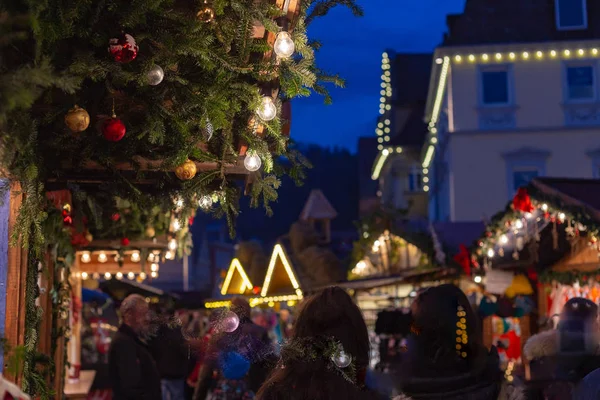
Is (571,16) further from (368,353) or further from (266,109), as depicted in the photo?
(368,353)

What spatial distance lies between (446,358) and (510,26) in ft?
80.2

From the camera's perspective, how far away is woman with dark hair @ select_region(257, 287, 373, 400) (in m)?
3.68

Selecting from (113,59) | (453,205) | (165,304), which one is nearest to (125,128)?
(113,59)

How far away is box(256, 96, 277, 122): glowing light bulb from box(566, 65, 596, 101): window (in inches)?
946

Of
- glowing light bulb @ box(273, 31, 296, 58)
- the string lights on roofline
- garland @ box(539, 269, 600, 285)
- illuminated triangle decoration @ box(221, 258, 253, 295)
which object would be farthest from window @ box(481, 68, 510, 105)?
glowing light bulb @ box(273, 31, 296, 58)

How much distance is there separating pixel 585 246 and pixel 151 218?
5.60 metres

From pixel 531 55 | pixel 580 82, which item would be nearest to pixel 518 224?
pixel 531 55

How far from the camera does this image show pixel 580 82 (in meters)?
27.2

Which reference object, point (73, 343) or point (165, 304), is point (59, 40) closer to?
point (73, 343)

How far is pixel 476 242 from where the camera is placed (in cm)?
1344

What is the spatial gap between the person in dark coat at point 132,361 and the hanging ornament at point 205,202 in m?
2.34

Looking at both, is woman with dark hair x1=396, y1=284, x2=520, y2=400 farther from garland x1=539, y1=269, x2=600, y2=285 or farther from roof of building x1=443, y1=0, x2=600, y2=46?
roof of building x1=443, y1=0, x2=600, y2=46

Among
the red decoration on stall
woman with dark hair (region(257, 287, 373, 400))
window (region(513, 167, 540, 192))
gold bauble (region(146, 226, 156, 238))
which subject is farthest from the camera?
window (region(513, 167, 540, 192))

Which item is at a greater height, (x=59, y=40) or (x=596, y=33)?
(x=596, y=33)
